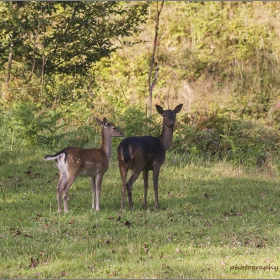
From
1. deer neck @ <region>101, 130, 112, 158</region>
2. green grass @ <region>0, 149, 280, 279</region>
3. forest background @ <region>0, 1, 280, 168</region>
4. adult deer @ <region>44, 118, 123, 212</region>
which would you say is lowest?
green grass @ <region>0, 149, 280, 279</region>

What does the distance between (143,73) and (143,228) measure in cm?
1616

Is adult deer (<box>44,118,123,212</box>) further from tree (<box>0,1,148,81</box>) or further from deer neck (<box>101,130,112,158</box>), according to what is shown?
tree (<box>0,1,148,81</box>)

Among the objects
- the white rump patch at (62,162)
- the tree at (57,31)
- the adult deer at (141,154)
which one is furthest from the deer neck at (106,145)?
the tree at (57,31)

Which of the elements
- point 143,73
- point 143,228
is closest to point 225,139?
point 143,228

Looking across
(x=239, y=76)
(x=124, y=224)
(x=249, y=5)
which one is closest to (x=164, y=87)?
(x=239, y=76)

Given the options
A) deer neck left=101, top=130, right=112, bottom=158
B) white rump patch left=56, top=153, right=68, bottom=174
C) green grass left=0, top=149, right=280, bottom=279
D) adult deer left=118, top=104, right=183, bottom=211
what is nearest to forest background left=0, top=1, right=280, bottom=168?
green grass left=0, top=149, right=280, bottom=279

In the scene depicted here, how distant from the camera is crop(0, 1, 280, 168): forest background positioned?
607 inches

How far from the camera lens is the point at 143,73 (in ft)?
78.9

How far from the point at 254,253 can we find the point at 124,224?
6.80 feet

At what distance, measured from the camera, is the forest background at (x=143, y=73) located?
15414mm

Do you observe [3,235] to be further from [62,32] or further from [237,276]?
[62,32]

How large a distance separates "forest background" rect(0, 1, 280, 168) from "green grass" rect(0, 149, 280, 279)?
8.34 feet

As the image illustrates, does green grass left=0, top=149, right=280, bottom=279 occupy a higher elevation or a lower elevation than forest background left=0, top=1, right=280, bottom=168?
lower

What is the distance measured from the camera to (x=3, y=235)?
311 inches
